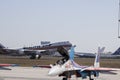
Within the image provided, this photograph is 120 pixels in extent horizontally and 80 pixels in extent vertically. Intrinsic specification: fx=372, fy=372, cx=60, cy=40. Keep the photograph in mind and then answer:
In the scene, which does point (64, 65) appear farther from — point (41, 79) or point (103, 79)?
point (103, 79)

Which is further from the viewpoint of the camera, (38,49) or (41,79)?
(38,49)

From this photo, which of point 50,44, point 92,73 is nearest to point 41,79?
point 92,73

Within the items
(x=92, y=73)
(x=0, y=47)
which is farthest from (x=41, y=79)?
(x=0, y=47)

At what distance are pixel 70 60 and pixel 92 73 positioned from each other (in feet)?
8.28

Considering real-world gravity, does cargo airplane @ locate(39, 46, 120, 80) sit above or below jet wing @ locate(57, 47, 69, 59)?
below

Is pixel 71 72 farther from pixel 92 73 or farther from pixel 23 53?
pixel 23 53

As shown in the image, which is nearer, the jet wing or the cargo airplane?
the cargo airplane

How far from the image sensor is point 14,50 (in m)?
90.9

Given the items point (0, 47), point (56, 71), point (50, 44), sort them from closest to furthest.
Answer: point (56, 71), point (50, 44), point (0, 47)

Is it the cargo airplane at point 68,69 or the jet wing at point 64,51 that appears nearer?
the cargo airplane at point 68,69

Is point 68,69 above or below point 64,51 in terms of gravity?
below

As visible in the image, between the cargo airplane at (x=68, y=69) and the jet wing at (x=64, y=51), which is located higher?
the jet wing at (x=64, y=51)

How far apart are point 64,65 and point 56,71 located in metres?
0.87

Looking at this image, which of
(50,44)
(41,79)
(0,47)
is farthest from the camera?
(0,47)
